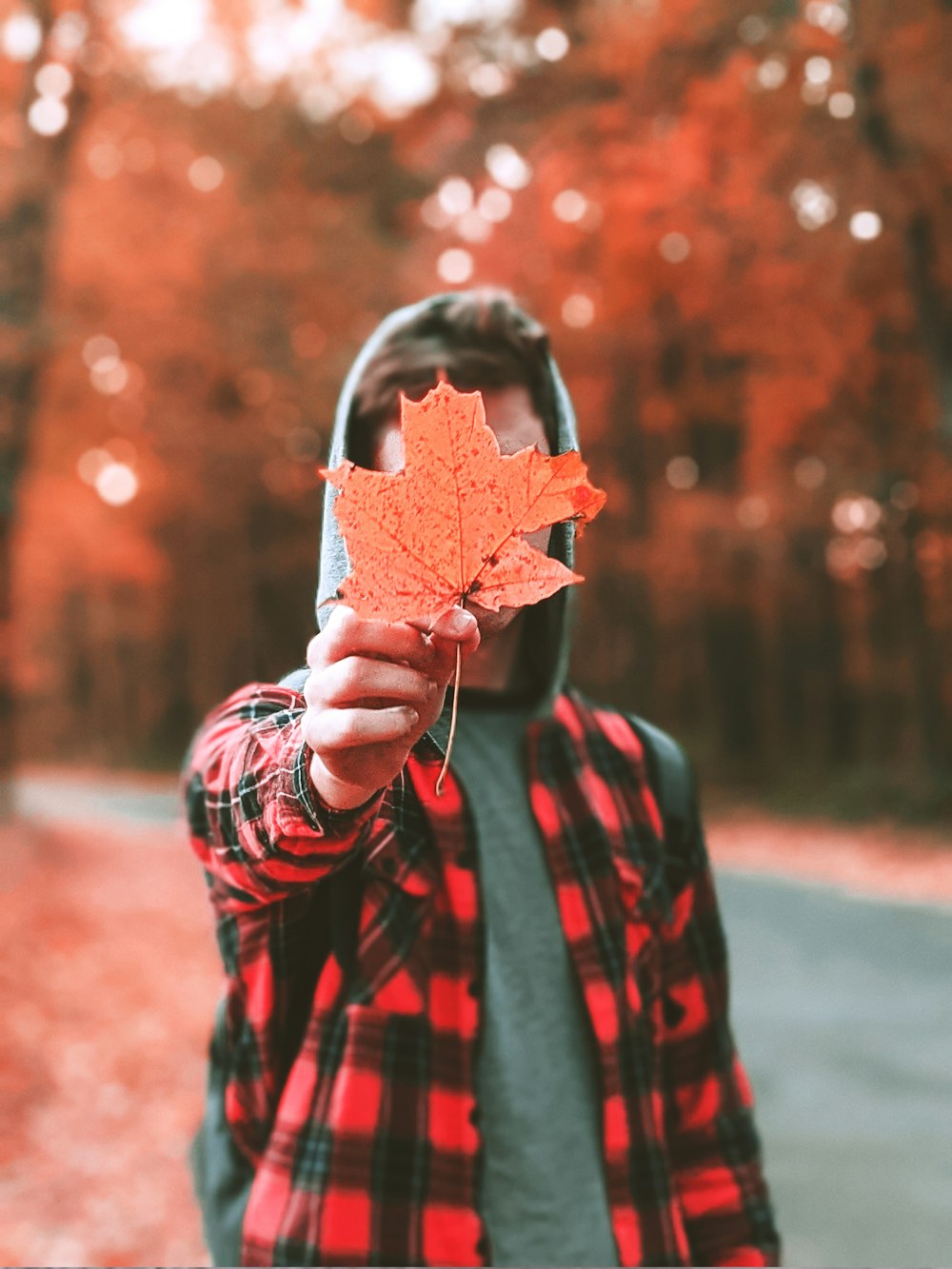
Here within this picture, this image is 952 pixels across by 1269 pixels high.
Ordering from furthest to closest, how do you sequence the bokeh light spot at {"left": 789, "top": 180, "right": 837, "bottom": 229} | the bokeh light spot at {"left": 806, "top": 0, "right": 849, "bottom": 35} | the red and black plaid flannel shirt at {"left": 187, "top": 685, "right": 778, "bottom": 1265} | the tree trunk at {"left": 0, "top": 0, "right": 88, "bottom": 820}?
the tree trunk at {"left": 0, "top": 0, "right": 88, "bottom": 820} → the bokeh light spot at {"left": 789, "top": 180, "right": 837, "bottom": 229} → the bokeh light spot at {"left": 806, "top": 0, "right": 849, "bottom": 35} → the red and black plaid flannel shirt at {"left": 187, "top": 685, "right": 778, "bottom": 1265}

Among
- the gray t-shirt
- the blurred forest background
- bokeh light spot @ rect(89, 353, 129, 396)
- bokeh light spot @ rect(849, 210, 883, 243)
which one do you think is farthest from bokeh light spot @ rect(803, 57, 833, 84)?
bokeh light spot @ rect(89, 353, 129, 396)

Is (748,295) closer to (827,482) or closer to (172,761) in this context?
(827,482)

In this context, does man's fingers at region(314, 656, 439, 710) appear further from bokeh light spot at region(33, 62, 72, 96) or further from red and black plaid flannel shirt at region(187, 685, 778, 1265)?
bokeh light spot at region(33, 62, 72, 96)

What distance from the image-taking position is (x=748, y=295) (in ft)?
33.2

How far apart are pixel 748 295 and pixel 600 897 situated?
994 cm

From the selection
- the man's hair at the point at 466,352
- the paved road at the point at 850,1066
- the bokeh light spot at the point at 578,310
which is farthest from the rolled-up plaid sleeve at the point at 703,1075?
the bokeh light spot at the point at 578,310

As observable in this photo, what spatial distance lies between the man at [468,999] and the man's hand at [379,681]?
0.98ft

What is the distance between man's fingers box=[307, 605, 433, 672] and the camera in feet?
2.31

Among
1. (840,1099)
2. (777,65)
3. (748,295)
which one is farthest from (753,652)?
(840,1099)

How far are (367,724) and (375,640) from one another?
0.06m

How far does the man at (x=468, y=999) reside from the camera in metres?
1.16

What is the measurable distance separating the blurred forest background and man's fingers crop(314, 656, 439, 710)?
12.3 feet

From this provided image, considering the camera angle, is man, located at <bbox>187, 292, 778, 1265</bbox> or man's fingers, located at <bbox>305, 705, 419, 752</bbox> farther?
man, located at <bbox>187, 292, 778, 1265</bbox>

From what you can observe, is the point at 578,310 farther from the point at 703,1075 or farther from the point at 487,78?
the point at 703,1075
